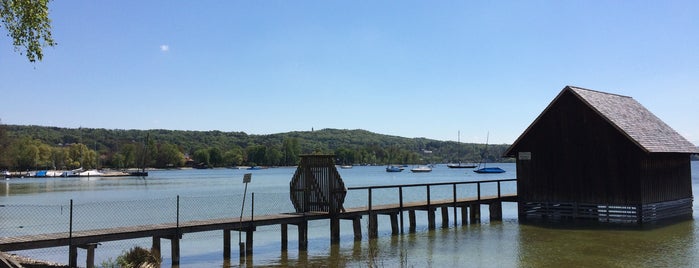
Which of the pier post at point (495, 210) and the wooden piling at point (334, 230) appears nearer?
the wooden piling at point (334, 230)

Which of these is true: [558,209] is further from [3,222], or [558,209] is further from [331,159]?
[3,222]

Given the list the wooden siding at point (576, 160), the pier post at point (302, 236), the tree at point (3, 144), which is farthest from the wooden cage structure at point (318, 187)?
the tree at point (3, 144)

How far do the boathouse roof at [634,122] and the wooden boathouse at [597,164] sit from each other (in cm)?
5

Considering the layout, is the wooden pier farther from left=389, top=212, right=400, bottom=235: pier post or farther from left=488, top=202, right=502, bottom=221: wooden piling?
left=488, top=202, right=502, bottom=221: wooden piling

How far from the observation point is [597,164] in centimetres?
2767

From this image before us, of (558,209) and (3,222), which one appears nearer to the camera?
(558,209)

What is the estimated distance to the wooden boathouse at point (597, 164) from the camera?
27.1 m

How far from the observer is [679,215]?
30719 millimetres

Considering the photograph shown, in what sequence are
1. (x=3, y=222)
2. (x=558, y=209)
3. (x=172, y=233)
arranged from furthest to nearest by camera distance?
(x=3, y=222)
(x=558, y=209)
(x=172, y=233)

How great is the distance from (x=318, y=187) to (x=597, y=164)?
1338cm

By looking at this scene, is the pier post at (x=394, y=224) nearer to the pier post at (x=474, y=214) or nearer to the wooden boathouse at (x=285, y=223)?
the wooden boathouse at (x=285, y=223)

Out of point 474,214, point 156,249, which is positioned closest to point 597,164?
point 474,214

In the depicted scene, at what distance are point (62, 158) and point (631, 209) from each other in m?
156

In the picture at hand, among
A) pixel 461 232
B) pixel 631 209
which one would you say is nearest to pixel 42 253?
pixel 461 232
